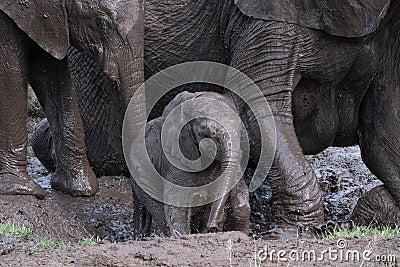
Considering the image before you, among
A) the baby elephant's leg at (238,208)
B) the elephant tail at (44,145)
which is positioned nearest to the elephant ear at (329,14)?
the baby elephant's leg at (238,208)

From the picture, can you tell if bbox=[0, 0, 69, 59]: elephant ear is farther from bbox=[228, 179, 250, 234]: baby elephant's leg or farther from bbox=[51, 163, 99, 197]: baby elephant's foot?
bbox=[228, 179, 250, 234]: baby elephant's leg

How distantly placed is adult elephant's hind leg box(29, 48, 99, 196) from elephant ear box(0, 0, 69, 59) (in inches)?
19.4

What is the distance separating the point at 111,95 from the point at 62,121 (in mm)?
674

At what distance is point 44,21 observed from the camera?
7711mm

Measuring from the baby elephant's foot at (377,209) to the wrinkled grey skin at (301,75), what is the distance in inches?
1.6

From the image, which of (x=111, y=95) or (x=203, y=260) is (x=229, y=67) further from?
(x=203, y=260)

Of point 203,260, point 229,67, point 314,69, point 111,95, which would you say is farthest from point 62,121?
point 203,260

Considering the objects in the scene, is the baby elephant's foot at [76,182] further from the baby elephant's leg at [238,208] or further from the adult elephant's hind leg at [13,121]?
the baby elephant's leg at [238,208]

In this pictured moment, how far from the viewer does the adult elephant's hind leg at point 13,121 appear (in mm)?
7777

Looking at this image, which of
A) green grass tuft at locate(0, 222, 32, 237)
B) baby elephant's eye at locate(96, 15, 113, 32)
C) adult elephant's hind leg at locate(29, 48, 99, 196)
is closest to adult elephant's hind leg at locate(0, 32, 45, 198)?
adult elephant's hind leg at locate(29, 48, 99, 196)

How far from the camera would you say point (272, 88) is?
7465 millimetres

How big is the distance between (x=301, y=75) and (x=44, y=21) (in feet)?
5.50

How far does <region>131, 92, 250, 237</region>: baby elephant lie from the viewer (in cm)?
656

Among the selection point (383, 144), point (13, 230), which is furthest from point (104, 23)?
point (383, 144)
